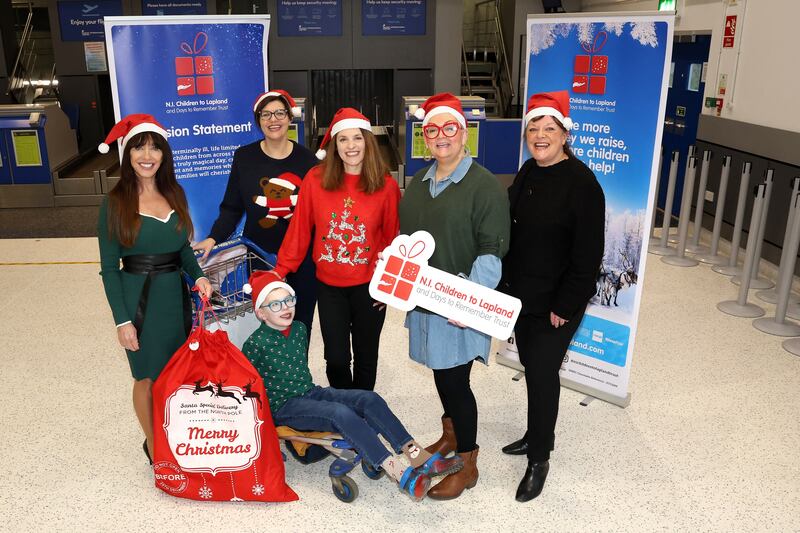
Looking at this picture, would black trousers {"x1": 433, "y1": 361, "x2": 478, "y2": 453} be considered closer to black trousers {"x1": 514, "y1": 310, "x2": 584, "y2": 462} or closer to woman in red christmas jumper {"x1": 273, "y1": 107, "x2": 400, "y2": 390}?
black trousers {"x1": 514, "y1": 310, "x2": 584, "y2": 462}

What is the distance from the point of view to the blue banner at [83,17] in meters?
10.5

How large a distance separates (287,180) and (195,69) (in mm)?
1061

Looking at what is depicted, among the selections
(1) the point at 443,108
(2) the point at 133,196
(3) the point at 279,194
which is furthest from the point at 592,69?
(2) the point at 133,196

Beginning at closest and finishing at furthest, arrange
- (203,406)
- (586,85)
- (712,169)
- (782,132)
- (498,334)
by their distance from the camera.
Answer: (498,334), (203,406), (586,85), (782,132), (712,169)

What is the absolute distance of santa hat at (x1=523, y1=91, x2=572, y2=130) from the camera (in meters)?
2.60

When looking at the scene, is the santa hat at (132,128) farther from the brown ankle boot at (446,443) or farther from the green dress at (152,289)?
the brown ankle boot at (446,443)

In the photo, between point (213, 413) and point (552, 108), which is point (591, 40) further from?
point (213, 413)

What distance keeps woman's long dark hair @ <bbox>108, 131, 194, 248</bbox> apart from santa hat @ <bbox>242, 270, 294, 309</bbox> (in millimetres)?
351

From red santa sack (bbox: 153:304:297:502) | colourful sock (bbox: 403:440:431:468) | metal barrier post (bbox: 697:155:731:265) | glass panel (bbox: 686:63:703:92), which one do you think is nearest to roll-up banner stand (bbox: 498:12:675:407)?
colourful sock (bbox: 403:440:431:468)

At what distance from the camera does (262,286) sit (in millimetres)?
2791

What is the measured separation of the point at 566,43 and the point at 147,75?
2.21 metres

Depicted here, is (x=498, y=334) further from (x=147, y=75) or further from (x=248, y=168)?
(x=147, y=75)

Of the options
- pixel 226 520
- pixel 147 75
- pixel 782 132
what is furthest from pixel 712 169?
pixel 226 520

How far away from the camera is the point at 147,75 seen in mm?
3709
